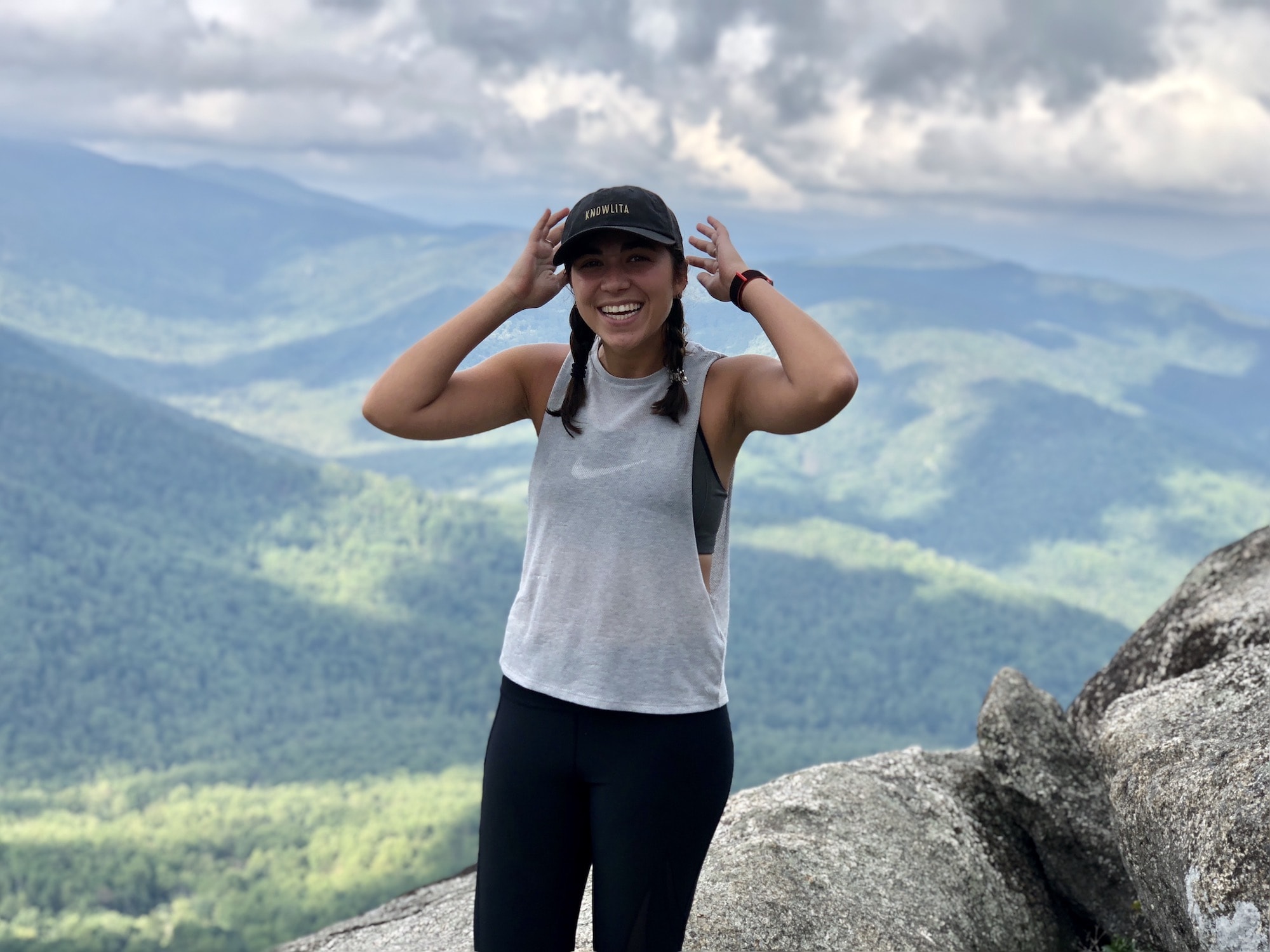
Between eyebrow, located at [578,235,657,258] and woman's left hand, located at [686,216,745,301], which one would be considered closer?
eyebrow, located at [578,235,657,258]

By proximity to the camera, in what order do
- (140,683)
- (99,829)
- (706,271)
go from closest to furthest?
(706,271) → (99,829) → (140,683)

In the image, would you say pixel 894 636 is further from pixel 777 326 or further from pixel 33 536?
pixel 777 326

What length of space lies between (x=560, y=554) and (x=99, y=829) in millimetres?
100234

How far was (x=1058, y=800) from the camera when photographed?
6.34m

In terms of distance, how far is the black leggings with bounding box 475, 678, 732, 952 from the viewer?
3377mm

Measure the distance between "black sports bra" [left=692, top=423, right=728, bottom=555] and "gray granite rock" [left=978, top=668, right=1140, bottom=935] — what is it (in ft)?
12.9

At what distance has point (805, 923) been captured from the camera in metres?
5.46

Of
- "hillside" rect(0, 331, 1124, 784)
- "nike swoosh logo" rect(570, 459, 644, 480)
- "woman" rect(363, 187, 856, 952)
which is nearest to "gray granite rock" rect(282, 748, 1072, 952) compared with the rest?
"woman" rect(363, 187, 856, 952)

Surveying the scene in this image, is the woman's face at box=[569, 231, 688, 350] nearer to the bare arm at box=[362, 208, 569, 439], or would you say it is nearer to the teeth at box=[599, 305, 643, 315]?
the teeth at box=[599, 305, 643, 315]

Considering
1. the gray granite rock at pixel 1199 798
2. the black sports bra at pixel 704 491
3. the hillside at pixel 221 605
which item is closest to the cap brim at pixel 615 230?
the black sports bra at pixel 704 491

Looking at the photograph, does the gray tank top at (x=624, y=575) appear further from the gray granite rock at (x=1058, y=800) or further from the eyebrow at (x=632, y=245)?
the gray granite rock at (x=1058, y=800)

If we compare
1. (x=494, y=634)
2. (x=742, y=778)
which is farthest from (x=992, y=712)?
(x=494, y=634)

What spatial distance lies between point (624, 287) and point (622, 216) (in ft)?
0.70

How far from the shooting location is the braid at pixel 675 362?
10.9ft
